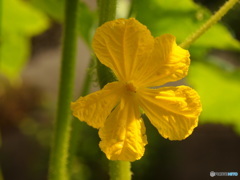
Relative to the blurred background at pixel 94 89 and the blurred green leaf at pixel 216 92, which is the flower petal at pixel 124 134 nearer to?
the blurred background at pixel 94 89

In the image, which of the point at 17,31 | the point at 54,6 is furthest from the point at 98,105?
the point at 17,31

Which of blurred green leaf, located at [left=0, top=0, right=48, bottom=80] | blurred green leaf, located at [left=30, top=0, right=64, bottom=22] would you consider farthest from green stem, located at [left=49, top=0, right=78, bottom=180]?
blurred green leaf, located at [left=0, top=0, right=48, bottom=80]

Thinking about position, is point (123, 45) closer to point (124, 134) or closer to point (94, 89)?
point (124, 134)

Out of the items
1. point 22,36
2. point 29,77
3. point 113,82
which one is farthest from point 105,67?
point 29,77

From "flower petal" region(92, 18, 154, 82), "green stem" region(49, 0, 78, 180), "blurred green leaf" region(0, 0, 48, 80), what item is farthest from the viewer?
"blurred green leaf" region(0, 0, 48, 80)

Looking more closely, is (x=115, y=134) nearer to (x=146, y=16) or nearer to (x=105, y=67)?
(x=105, y=67)

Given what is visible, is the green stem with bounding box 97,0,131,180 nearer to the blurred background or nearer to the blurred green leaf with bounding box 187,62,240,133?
the blurred background
